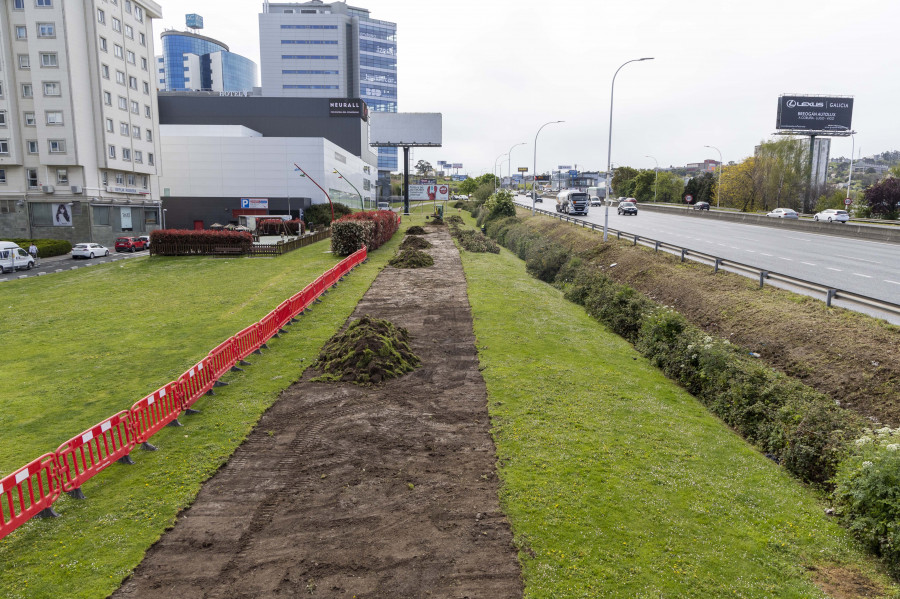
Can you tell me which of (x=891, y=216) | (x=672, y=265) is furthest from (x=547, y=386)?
(x=891, y=216)

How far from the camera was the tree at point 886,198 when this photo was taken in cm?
5403

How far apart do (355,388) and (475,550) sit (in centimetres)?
652

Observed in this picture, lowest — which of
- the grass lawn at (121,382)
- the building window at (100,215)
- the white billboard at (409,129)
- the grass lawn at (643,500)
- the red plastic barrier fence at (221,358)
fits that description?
the grass lawn at (643,500)

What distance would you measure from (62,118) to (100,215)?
9354mm

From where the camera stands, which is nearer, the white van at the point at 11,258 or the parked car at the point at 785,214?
the white van at the point at 11,258

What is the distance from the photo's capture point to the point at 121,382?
1323cm

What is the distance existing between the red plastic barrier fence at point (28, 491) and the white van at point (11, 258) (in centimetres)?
3310

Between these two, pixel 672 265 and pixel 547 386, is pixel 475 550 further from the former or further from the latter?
pixel 672 265

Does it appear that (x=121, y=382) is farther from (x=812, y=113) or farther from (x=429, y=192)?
(x=812, y=113)

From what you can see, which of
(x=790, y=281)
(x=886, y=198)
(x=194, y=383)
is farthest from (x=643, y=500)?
(x=886, y=198)

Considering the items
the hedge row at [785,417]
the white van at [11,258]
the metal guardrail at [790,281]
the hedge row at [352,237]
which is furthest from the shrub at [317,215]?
the hedge row at [785,417]

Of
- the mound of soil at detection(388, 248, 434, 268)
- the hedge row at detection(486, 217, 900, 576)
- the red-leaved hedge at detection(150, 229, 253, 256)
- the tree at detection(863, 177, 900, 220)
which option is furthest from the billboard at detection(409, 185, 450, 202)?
the hedge row at detection(486, 217, 900, 576)

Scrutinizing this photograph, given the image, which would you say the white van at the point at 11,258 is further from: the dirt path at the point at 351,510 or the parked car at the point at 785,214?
the parked car at the point at 785,214

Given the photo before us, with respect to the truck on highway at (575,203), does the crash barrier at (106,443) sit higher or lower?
lower
